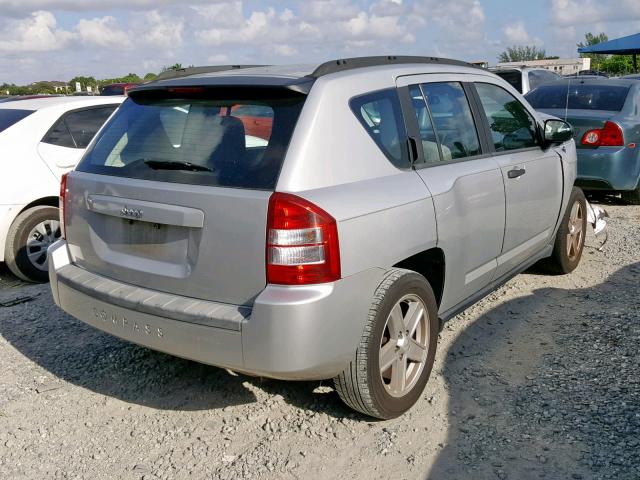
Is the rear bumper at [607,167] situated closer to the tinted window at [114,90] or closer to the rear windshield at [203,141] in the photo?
the rear windshield at [203,141]

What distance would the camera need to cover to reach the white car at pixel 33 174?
232 inches

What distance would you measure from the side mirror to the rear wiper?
290 cm

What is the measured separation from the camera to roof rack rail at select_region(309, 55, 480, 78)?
3.33m

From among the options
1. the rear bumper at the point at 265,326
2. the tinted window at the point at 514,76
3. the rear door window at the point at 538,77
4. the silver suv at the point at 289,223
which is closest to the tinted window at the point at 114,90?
the tinted window at the point at 514,76

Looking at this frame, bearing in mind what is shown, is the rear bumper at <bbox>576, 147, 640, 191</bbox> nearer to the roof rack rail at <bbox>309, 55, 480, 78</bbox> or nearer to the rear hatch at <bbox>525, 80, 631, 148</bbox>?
the rear hatch at <bbox>525, 80, 631, 148</bbox>

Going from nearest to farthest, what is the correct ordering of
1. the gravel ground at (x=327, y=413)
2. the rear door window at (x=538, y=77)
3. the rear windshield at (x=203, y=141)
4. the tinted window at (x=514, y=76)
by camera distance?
the rear windshield at (x=203, y=141) < the gravel ground at (x=327, y=413) < the tinted window at (x=514, y=76) < the rear door window at (x=538, y=77)

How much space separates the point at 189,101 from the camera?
3.48 meters

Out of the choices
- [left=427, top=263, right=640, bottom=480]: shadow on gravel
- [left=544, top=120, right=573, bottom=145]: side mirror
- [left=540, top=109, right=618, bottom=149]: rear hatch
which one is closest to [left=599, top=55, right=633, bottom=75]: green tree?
[left=540, top=109, right=618, bottom=149]: rear hatch

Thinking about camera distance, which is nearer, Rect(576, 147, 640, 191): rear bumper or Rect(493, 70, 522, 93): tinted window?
Rect(576, 147, 640, 191): rear bumper

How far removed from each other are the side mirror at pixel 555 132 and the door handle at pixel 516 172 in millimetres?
606

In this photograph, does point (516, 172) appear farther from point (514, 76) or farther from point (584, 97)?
point (514, 76)

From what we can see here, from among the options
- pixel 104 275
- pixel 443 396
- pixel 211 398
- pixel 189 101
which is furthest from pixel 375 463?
pixel 189 101

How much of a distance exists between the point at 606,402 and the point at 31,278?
4780 millimetres

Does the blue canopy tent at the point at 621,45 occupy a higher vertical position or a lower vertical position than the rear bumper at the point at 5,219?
higher
